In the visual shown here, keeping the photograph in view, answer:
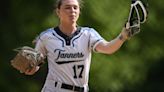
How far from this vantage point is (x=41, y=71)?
12.4 metres

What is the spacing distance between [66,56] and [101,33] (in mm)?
5405

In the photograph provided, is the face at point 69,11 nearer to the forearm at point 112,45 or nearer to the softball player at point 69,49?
the softball player at point 69,49

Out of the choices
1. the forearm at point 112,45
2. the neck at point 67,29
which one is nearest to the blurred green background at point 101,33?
the neck at point 67,29

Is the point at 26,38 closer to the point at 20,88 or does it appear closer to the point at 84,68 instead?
the point at 20,88

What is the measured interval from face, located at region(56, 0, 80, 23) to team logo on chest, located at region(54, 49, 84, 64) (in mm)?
292

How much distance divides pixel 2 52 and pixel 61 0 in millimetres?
5564

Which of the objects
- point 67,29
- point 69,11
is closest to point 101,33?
point 67,29

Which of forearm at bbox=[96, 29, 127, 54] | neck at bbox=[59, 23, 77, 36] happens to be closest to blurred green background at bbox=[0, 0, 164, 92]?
neck at bbox=[59, 23, 77, 36]

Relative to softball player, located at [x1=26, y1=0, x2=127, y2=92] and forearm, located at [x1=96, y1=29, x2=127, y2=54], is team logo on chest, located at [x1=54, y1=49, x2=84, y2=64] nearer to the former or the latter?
softball player, located at [x1=26, y1=0, x2=127, y2=92]

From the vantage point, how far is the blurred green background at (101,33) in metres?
12.3

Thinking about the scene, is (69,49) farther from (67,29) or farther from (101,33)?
(101,33)

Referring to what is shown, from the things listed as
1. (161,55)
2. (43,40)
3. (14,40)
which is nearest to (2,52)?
(14,40)

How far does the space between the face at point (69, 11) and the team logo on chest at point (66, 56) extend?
29cm

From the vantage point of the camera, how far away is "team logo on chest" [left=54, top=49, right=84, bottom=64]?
691cm
